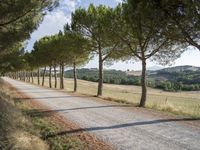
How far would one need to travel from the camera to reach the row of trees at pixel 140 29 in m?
18.1

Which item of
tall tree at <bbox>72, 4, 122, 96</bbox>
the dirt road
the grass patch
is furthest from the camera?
tall tree at <bbox>72, 4, 122, 96</bbox>

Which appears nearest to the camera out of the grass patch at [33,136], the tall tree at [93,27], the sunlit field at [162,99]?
Answer: the grass patch at [33,136]

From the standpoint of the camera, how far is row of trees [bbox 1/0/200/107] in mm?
18078

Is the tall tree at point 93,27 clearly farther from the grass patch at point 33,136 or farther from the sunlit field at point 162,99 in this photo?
the grass patch at point 33,136

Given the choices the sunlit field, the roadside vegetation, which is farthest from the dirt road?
the sunlit field

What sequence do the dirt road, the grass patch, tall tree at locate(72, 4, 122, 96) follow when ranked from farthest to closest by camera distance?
1. tall tree at locate(72, 4, 122, 96)
2. the dirt road
3. the grass patch

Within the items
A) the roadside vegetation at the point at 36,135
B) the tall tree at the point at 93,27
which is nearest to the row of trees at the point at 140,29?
the tall tree at the point at 93,27

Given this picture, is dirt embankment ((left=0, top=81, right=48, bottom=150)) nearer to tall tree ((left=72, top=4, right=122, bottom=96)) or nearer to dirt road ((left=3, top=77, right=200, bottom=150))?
dirt road ((left=3, top=77, right=200, bottom=150))

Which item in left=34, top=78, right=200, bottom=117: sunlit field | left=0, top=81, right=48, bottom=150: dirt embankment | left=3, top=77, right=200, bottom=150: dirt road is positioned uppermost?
left=0, top=81, right=48, bottom=150: dirt embankment

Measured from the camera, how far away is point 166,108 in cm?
2278

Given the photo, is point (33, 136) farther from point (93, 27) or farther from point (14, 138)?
point (93, 27)

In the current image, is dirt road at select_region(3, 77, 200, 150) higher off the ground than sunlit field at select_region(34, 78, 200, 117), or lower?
higher

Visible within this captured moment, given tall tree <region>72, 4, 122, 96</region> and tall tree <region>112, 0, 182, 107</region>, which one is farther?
tall tree <region>72, 4, 122, 96</region>

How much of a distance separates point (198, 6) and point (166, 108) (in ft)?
26.6
